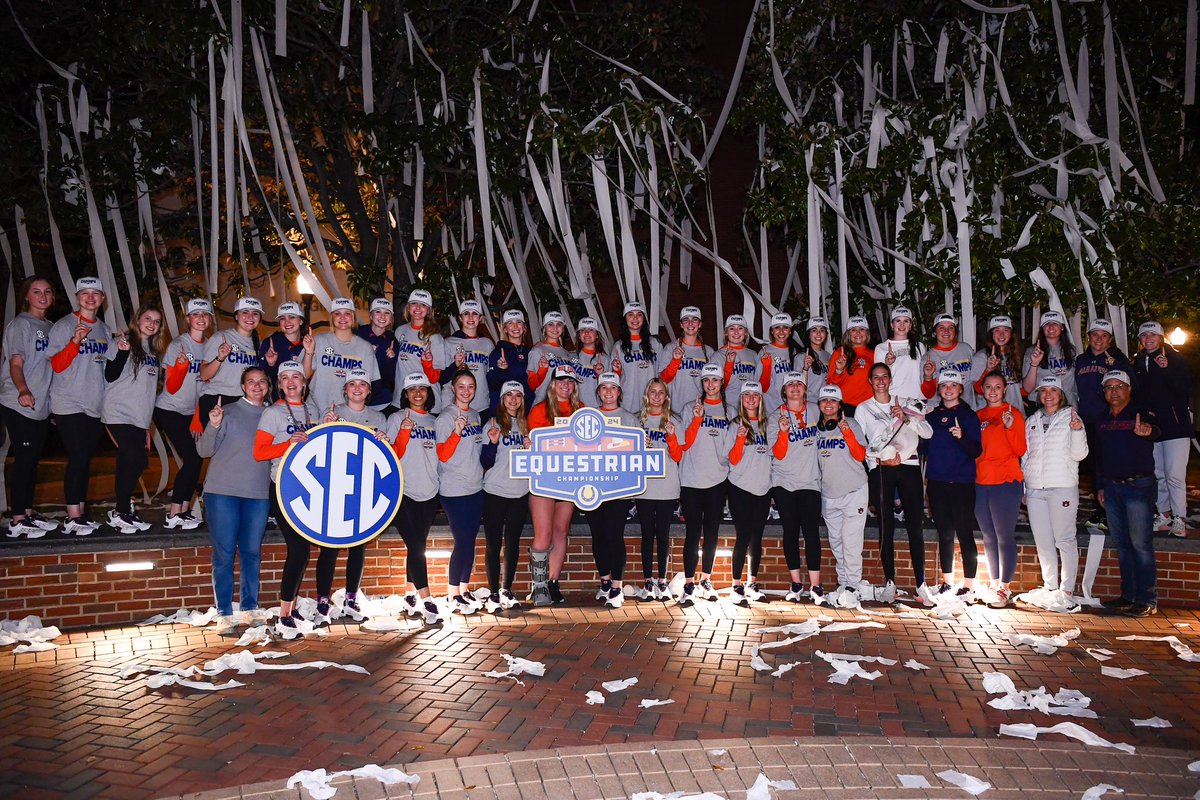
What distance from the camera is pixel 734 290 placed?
555 inches

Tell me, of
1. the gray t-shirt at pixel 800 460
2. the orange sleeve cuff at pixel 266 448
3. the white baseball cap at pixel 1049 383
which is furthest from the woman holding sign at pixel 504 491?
the white baseball cap at pixel 1049 383

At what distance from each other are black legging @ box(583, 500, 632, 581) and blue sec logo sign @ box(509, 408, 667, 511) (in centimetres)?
39

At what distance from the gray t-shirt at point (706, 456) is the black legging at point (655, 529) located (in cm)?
27

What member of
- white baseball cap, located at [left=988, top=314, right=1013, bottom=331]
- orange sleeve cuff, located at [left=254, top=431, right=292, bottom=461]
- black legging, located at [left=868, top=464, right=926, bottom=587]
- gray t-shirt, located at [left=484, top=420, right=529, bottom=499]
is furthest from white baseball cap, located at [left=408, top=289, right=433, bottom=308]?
white baseball cap, located at [left=988, top=314, right=1013, bottom=331]

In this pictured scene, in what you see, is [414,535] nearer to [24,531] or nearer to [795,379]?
[24,531]

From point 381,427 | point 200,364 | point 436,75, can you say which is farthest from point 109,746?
point 436,75

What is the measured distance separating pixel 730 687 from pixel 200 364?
476 centimetres

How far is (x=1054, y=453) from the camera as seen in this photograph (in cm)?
730

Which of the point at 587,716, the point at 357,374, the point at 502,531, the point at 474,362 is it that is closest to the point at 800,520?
the point at 502,531

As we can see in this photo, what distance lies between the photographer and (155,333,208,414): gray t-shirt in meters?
7.18

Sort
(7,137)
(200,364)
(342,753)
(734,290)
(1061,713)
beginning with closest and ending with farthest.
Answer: (342,753) → (1061,713) → (200,364) → (7,137) → (734,290)

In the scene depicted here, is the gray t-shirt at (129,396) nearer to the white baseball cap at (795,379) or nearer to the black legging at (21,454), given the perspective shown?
the black legging at (21,454)

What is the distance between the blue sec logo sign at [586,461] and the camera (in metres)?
6.87

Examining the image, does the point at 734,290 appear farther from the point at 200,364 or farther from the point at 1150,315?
the point at 200,364
